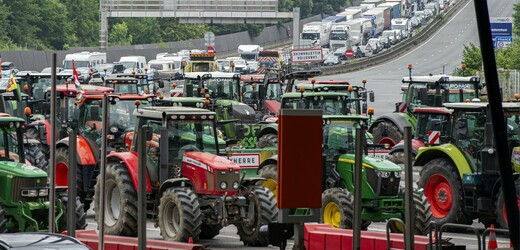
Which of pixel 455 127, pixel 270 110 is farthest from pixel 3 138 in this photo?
pixel 270 110

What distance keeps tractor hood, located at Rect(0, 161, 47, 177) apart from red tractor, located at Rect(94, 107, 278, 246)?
76.0 inches

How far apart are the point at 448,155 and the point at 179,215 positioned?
590 cm

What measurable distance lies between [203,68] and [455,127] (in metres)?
48.8

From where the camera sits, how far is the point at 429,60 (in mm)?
110312

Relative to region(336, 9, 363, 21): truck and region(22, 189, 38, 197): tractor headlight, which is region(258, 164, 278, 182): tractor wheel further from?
region(336, 9, 363, 21): truck

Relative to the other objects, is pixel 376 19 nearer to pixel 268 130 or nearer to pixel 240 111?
pixel 240 111

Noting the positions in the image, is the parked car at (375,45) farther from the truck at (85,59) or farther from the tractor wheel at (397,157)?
the tractor wheel at (397,157)

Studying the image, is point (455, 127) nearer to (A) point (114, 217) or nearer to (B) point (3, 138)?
(A) point (114, 217)

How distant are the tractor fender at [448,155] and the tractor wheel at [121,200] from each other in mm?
5997

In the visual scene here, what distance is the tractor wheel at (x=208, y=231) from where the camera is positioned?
27.1 m

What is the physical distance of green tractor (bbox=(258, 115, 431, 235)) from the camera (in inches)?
1056

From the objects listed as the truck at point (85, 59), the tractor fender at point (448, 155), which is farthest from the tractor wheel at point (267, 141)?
the truck at point (85, 59)

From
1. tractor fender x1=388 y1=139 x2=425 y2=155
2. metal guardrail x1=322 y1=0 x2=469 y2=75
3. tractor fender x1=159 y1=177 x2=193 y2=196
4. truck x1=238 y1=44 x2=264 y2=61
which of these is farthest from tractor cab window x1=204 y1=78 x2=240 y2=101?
truck x1=238 y1=44 x2=264 y2=61

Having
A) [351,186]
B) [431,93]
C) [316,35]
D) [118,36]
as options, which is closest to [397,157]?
[351,186]
